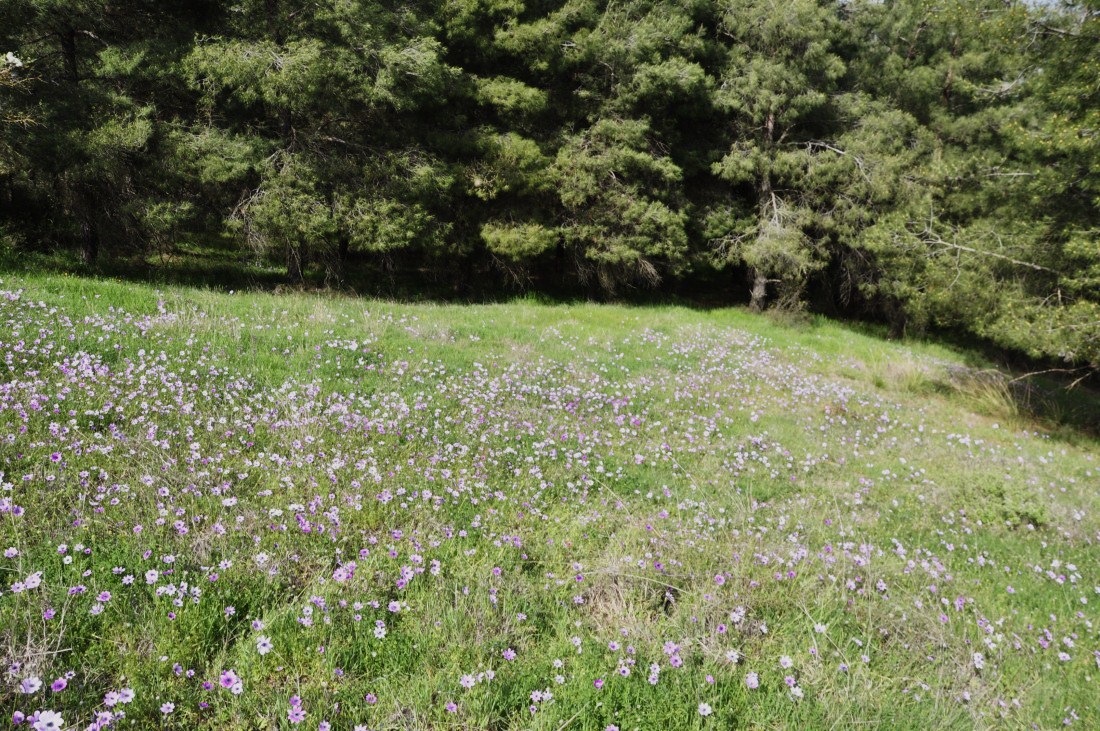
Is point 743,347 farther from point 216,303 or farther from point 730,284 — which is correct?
point 730,284

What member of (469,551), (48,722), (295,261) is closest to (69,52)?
(295,261)

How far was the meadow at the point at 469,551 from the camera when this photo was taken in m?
2.59

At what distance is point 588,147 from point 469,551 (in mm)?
14665

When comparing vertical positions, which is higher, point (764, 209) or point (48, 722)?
point (764, 209)

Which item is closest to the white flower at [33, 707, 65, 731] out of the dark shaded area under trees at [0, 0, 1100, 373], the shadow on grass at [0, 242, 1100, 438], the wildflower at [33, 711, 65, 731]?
the wildflower at [33, 711, 65, 731]

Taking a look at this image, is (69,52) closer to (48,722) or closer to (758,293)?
(48,722)

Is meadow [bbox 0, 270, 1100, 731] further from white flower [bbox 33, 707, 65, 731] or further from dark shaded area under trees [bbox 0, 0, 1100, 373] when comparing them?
dark shaded area under trees [bbox 0, 0, 1100, 373]

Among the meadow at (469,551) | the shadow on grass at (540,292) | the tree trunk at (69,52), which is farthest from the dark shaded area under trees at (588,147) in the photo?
the meadow at (469,551)

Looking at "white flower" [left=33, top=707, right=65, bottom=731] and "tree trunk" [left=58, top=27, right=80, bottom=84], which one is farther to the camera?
"tree trunk" [left=58, top=27, right=80, bottom=84]

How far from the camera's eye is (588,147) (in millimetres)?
16203

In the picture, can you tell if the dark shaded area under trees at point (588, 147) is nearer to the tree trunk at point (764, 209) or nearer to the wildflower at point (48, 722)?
the tree trunk at point (764, 209)

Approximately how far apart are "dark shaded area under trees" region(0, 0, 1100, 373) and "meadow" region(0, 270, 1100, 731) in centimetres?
448

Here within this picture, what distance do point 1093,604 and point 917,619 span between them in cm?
218

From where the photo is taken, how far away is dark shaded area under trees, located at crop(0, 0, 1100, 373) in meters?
10.5
